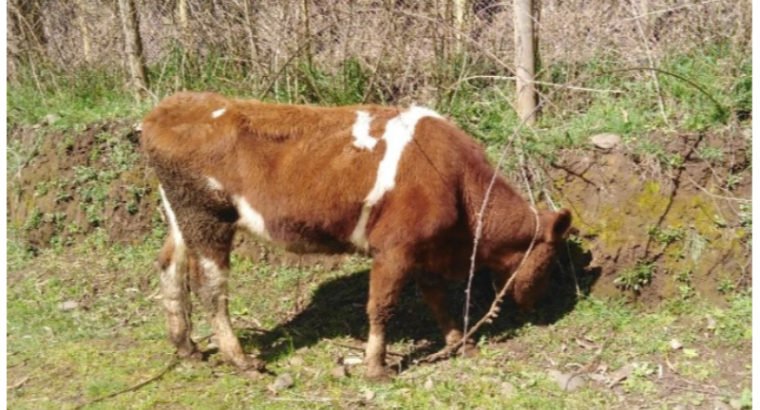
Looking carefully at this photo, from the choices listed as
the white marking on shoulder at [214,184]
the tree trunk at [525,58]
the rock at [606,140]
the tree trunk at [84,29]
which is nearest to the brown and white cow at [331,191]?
the white marking on shoulder at [214,184]

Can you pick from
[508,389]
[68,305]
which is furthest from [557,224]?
[68,305]

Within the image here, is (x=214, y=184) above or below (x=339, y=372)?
above

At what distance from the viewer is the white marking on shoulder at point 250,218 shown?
18.1 ft

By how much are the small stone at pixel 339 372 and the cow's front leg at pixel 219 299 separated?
0.45 meters

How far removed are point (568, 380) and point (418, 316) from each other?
145 centimetres

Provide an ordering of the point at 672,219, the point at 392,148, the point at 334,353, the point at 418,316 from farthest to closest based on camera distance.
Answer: the point at 418,316 → the point at 672,219 → the point at 334,353 → the point at 392,148

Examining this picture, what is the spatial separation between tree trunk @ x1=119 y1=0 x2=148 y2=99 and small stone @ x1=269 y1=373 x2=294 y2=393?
4.51 metres

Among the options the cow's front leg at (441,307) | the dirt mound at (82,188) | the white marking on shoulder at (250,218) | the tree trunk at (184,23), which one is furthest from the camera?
the tree trunk at (184,23)

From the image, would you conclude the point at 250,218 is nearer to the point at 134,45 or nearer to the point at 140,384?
the point at 140,384

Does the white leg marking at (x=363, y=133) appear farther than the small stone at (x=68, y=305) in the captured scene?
No

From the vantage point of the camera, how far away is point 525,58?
701 cm

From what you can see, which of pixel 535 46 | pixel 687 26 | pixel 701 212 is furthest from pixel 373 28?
pixel 701 212

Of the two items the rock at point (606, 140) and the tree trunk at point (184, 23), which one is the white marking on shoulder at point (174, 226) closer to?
the rock at point (606, 140)

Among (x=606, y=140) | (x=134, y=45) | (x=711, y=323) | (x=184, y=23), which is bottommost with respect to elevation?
(x=711, y=323)
